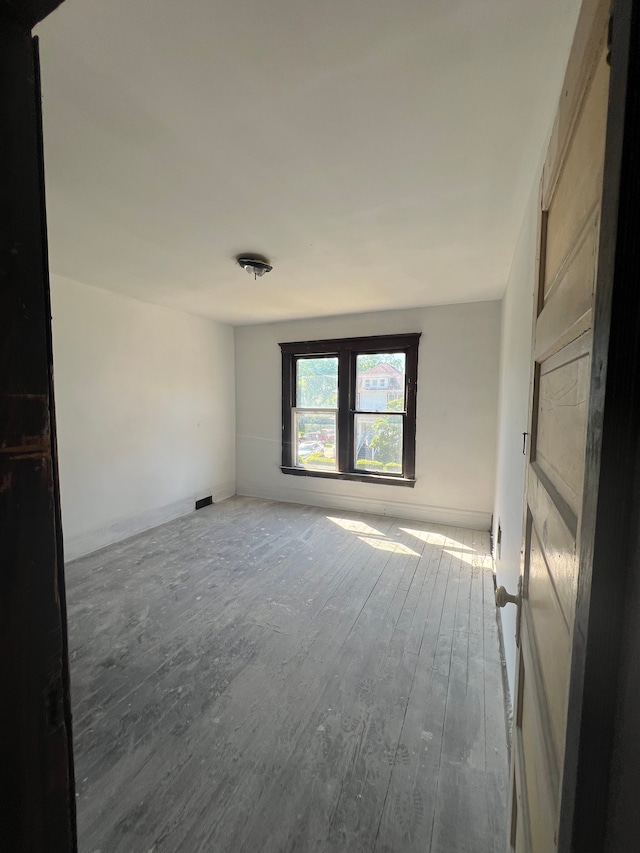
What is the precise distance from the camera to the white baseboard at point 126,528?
3.20m

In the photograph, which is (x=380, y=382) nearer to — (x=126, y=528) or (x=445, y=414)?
(x=445, y=414)

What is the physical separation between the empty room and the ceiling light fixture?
3 centimetres

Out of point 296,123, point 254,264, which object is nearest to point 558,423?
point 296,123

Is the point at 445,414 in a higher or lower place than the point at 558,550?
higher

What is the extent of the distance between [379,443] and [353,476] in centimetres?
52

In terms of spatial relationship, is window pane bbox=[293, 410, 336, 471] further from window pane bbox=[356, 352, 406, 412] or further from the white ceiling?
the white ceiling

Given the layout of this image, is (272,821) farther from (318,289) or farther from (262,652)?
(318,289)

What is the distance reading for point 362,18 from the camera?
37.2 inches

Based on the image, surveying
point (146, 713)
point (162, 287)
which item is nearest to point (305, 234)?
point (162, 287)

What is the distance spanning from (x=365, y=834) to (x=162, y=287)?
367 cm

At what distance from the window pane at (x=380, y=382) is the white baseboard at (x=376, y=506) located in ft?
3.72

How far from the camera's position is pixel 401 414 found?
424 centimetres

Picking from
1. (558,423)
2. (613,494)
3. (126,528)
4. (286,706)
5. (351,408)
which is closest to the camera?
(613,494)

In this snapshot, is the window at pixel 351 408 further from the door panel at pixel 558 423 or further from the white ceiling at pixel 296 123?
the door panel at pixel 558 423
